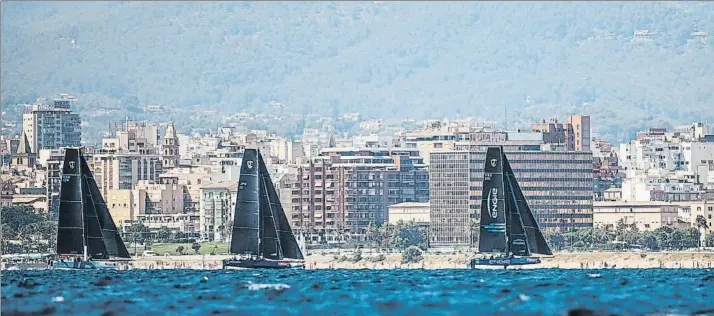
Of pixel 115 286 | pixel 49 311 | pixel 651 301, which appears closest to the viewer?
pixel 49 311

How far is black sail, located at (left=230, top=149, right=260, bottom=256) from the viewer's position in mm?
98500

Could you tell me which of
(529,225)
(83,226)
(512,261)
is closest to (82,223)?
(83,226)

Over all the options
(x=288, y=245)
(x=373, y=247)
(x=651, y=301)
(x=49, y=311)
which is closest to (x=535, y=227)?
(x=288, y=245)

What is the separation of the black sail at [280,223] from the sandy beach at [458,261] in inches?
2453

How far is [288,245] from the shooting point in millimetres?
100375

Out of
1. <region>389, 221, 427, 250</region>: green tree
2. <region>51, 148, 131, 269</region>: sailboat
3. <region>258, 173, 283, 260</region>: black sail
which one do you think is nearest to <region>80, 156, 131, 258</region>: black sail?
<region>51, 148, 131, 269</region>: sailboat

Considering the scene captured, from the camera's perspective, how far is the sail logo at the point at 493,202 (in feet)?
331

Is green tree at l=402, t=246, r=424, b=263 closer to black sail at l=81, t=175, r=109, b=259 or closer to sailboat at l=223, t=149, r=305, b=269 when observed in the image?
sailboat at l=223, t=149, r=305, b=269

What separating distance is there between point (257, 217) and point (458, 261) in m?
77.2

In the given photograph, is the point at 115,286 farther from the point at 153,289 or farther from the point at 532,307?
the point at 532,307

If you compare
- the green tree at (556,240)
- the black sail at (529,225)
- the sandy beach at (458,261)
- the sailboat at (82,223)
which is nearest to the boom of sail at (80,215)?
the sailboat at (82,223)

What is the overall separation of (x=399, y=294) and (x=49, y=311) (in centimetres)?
1477

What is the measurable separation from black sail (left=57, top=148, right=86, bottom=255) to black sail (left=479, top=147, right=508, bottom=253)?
19.8m

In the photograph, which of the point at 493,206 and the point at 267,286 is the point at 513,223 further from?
the point at 267,286
